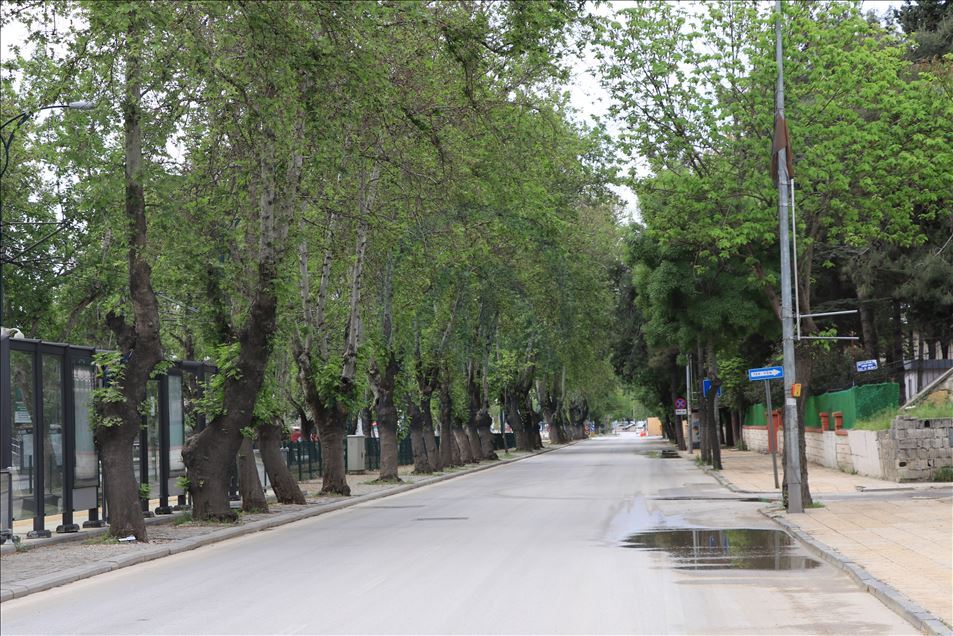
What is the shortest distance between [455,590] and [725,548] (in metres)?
5.51

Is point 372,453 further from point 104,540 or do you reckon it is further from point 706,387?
point 104,540

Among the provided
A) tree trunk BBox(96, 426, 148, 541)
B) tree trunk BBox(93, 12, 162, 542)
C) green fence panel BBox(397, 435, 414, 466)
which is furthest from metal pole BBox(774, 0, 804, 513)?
green fence panel BBox(397, 435, 414, 466)

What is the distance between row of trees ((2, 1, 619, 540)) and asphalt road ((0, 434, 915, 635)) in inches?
139

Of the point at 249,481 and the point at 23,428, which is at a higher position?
the point at 23,428

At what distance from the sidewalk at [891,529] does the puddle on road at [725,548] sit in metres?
0.53

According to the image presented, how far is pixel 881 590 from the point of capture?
11.1 meters

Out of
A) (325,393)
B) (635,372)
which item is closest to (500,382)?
(635,372)

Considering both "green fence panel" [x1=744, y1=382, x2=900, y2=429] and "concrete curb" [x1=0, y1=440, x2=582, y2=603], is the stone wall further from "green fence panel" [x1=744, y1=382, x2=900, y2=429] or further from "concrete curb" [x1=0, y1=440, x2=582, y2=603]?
"concrete curb" [x1=0, y1=440, x2=582, y2=603]

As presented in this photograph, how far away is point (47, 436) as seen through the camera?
18.7m

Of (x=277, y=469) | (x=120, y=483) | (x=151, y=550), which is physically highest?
(x=120, y=483)

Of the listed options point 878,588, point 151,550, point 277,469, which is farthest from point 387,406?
point 878,588

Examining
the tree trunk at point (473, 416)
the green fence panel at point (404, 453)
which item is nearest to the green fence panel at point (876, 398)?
the tree trunk at point (473, 416)

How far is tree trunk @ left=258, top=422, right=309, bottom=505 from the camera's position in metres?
27.1

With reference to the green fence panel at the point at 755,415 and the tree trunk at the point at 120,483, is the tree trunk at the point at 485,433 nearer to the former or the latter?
the green fence panel at the point at 755,415
